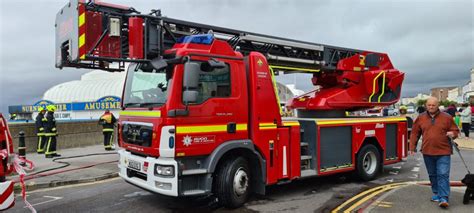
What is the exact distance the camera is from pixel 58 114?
51.3 metres

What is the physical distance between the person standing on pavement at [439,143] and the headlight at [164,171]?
4.00 metres

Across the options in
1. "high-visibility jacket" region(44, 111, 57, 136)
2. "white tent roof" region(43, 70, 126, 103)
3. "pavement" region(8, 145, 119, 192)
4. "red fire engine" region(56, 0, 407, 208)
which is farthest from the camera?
"white tent roof" region(43, 70, 126, 103)

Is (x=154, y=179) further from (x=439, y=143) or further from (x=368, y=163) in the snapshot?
(x=368, y=163)

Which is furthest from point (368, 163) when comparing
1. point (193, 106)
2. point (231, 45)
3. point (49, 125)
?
point (49, 125)

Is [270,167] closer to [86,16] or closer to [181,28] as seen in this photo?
[181,28]

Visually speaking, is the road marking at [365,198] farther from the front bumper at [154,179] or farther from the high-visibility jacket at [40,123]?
the high-visibility jacket at [40,123]

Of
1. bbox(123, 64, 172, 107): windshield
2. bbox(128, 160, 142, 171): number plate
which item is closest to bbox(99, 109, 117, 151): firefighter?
bbox(123, 64, 172, 107): windshield

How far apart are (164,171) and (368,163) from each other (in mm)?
5275

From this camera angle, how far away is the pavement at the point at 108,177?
583 centimetres

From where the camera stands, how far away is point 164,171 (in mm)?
5254

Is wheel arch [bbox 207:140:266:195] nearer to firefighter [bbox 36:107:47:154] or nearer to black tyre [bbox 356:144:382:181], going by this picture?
black tyre [bbox 356:144:382:181]

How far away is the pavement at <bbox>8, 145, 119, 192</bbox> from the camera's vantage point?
8.02 metres

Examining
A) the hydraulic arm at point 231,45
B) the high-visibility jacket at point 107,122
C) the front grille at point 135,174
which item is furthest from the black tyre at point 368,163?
the high-visibility jacket at point 107,122

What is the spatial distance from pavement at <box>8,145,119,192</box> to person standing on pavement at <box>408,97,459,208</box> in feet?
22.5
